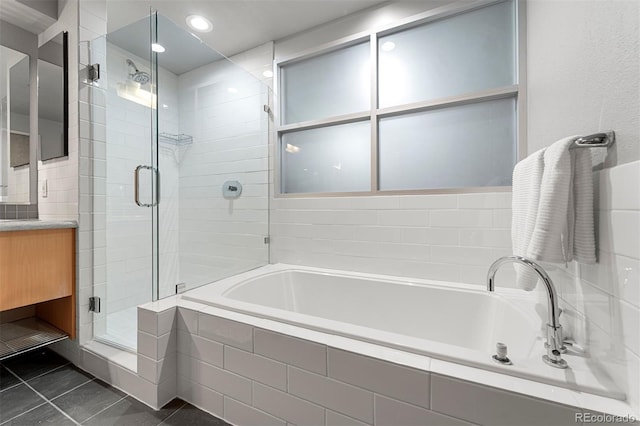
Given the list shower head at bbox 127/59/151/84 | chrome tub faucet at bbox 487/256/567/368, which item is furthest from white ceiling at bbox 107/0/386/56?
chrome tub faucet at bbox 487/256/567/368

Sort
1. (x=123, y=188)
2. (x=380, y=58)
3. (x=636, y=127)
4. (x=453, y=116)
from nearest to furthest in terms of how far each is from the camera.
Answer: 1. (x=636, y=127)
2. (x=453, y=116)
3. (x=380, y=58)
4. (x=123, y=188)

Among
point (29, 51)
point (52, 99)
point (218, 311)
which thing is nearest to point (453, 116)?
point (218, 311)

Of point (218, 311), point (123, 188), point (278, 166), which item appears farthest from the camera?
point (278, 166)

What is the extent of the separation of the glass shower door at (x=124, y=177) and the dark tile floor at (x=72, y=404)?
9.7 inches

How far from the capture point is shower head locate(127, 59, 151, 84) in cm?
198

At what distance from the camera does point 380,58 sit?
2.01m

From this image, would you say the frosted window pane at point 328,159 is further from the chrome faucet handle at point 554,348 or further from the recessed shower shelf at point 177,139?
the chrome faucet handle at point 554,348

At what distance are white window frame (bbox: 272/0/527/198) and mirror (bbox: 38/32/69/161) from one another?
1412 mm

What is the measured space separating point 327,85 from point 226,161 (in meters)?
1.08

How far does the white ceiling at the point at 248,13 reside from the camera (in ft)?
6.44

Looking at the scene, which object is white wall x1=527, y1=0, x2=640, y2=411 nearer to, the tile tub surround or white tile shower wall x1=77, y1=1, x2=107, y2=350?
the tile tub surround

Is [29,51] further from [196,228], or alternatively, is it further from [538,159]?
[538,159]

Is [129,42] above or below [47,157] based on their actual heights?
above

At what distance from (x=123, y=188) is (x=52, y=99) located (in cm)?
70
